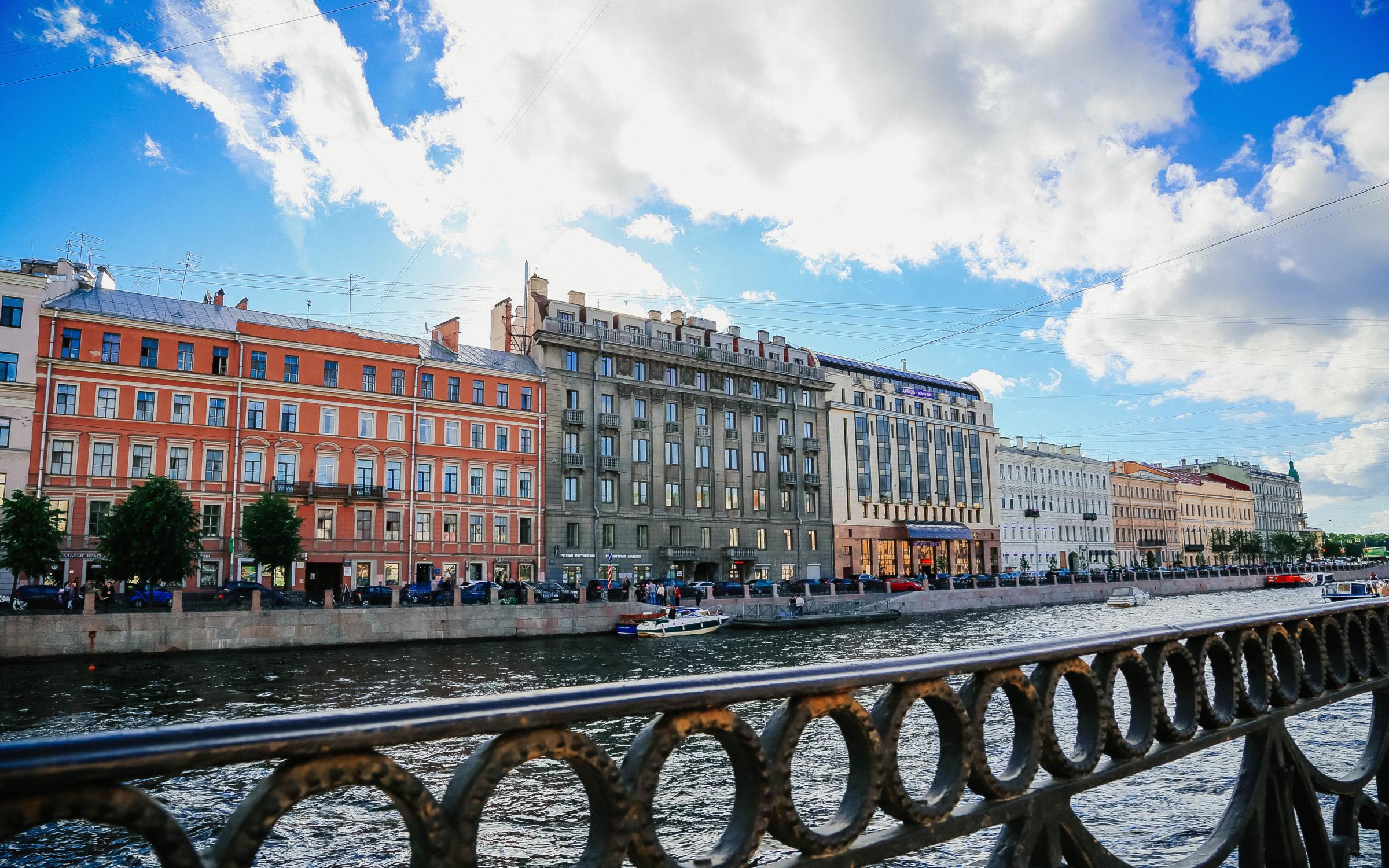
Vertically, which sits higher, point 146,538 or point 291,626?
point 146,538

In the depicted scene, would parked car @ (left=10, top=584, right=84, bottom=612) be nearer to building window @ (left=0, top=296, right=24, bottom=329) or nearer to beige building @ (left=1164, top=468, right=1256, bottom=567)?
building window @ (left=0, top=296, right=24, bottom=329)

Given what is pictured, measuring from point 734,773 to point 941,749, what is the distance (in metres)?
0.66

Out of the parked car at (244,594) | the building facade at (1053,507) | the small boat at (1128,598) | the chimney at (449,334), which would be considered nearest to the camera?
the parked car at (244,594)

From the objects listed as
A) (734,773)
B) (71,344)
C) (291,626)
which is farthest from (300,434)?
(734,773)

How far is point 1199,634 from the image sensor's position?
3068 millimetres

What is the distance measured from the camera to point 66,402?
117 ft

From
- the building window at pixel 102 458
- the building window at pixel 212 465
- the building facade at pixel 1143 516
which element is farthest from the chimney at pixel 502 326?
the building facade at pixel 1143 516

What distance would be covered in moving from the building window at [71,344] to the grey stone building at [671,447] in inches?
847

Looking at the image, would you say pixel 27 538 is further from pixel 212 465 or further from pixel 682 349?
pixel 682 349

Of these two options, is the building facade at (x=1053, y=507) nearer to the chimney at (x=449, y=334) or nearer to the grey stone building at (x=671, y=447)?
the grey stone building at (x=671, y=447)

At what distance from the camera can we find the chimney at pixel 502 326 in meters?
53.3

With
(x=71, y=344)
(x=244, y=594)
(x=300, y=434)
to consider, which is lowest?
(x=244, y=594)

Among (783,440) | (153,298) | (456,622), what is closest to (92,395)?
(153,298)

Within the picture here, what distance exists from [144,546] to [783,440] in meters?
39.6
